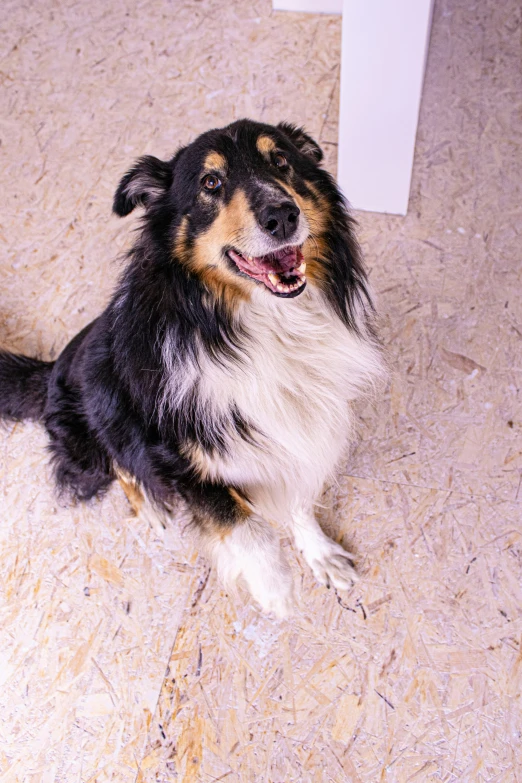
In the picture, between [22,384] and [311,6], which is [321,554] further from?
[311,6]

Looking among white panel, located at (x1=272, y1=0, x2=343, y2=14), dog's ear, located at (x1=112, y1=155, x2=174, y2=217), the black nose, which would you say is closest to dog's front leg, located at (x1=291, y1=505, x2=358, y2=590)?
the black nose

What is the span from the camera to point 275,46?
366 cm

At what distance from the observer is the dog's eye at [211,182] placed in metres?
1.73

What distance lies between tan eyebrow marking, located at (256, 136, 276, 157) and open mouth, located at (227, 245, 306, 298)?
26cm

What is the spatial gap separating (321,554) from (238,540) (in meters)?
0.43

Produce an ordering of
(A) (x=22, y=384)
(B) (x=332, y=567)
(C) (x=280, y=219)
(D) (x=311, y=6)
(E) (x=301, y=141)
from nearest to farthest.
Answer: (C) (x=280, y=219), (E) (x=301, y=141), (B) (x=332, y=567), (A) (x=22, y=384), (D) (x=311, y=6)

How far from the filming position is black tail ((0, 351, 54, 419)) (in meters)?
2.37

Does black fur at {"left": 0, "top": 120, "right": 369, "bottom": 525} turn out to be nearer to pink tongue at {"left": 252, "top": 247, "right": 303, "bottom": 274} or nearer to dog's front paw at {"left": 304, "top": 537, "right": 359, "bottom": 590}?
pink tongue at {"left": 252, "top": 247, "right": 303, "bottom": 274}

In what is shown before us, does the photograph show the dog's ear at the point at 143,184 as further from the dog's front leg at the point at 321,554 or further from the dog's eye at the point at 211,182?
the dog's front leg at the point at 321,554

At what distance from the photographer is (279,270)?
5.68 ft

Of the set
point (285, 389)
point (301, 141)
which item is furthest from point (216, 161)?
point (285, 389)

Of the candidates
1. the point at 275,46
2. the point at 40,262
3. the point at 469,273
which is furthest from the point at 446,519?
the point at 275,46

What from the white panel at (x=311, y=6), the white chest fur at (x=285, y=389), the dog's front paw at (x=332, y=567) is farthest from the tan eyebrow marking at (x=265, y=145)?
the white panel at (x=311, y=6)

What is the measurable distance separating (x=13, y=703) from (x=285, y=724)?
83cm
